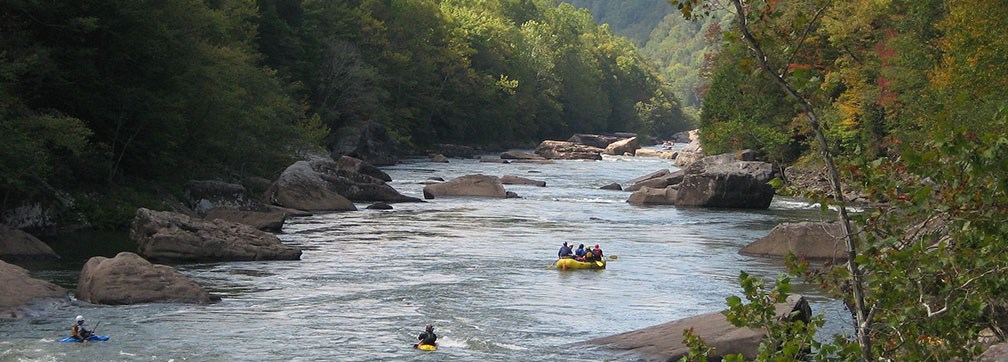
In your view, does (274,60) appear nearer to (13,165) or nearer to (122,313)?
(13,165)

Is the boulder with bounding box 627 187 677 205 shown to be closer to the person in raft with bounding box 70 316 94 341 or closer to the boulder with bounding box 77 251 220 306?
the boulder with bounding box 77 251 220 306

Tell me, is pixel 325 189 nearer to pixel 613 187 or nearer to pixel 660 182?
pixel 613 187

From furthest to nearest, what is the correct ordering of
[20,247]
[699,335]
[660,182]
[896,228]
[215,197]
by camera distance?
[660,182]
[215,197]
[20,247]
[699,335]
[896,228]

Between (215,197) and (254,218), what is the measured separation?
493cm

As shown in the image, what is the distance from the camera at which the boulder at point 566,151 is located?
10225 cm

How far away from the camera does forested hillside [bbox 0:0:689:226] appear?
36906mm

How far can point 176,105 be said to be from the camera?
4219 centimetres

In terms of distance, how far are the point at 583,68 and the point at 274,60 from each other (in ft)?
286

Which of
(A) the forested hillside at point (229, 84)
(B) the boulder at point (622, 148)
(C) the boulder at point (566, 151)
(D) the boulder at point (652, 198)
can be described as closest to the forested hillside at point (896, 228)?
(A) the forested hillside at point (229, 84)

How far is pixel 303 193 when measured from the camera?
156ft

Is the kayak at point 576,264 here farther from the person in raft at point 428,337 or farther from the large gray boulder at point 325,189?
the large gray boulder at point 325,189

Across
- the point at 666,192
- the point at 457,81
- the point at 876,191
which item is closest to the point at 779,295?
the point at 876,191

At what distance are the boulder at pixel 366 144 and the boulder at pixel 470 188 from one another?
24.0 m


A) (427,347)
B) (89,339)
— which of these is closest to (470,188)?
(427,347)
